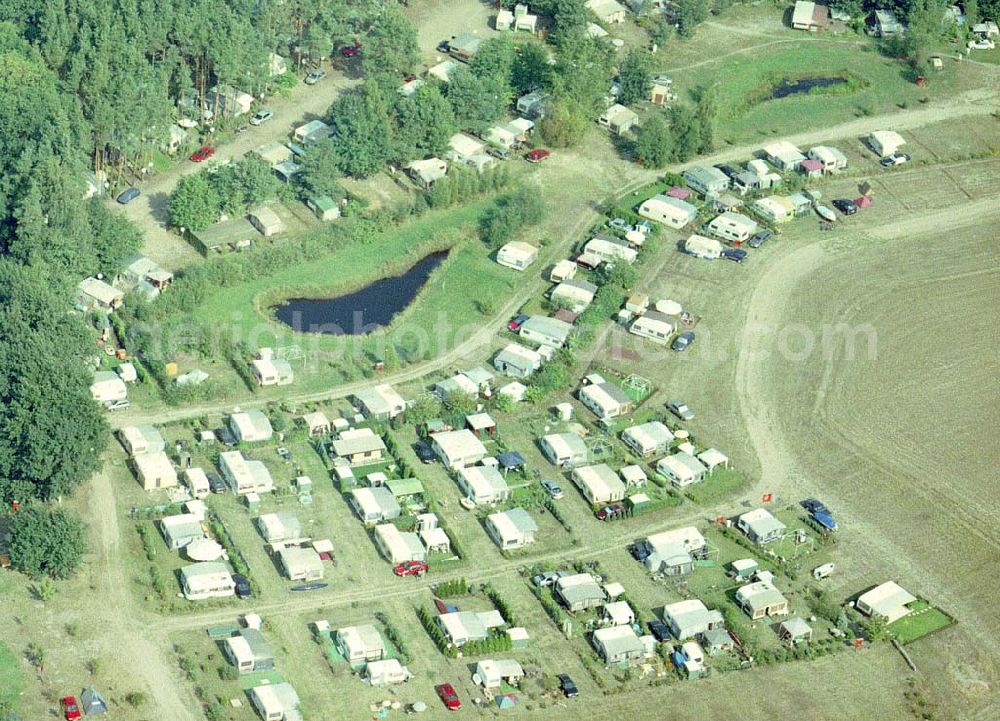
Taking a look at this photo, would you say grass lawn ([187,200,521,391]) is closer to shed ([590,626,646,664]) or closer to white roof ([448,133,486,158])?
white roof ([448,133,486,158])

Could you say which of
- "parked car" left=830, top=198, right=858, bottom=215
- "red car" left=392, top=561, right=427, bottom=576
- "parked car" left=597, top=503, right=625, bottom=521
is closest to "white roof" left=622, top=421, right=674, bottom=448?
"parked car" left=597, top=503, right=625, bottom=521

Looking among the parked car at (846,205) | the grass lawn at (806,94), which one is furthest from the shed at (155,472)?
the grass lawn at (806,94)

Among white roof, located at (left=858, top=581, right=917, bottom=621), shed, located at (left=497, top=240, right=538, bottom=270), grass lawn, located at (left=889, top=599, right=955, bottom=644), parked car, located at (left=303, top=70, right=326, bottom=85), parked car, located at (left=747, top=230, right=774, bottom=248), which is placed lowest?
grass lawn, located at (left=889, top=599, right=955, bottom=644)

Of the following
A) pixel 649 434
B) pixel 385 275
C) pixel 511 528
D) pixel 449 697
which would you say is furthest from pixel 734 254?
pixel 449 697

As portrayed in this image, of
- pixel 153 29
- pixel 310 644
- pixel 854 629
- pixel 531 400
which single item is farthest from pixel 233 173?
pixel 854 629

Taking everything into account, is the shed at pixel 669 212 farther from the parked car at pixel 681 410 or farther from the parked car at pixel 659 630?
the parked car at pixel 659 630
